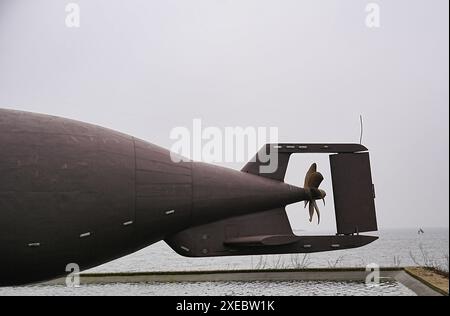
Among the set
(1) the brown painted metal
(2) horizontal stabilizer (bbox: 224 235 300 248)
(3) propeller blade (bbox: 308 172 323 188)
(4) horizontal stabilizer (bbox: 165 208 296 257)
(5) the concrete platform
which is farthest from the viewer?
(5) the concrete platform

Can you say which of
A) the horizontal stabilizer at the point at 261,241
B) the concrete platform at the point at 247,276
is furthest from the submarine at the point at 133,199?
the concrete platform at the point at 247,276

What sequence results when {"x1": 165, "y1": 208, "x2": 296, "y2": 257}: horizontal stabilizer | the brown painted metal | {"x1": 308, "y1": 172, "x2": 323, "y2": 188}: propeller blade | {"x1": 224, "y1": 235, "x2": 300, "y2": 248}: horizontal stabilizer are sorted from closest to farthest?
{"x1": 224, "y1": 235, "x2": 300, "y2": 248}: horizontal stabilizer < {"x1": 165, "y1": 208, "x2": 296, "y2": 257}: horizontal stabilizer < the brown painted metal < {"x1": 308, "y1": 172, "x2": 323, "y2": 188}: propeller blade

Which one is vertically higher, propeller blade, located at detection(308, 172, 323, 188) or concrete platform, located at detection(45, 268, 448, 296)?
propeller blade, located at detection(308, 172, 323, 188)

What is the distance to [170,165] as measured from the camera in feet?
22.4

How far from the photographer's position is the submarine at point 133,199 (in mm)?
5746

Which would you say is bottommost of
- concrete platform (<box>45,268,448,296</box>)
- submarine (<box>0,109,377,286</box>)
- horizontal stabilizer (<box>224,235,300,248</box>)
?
concrete platform (<box>45,268,448,296</box>)

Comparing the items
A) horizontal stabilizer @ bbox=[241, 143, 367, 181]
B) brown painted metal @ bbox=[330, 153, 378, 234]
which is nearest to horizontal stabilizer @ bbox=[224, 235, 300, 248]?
brown painted metal @ bbox=[330, 153, 378, 234]

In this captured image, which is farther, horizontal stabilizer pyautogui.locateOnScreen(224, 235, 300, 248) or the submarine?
horizontal stabilizer pyautogui.locateOnScreen(224, 235, 300, 248)

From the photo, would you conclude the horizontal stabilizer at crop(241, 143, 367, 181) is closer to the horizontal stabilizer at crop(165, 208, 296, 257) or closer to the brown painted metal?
the brown painted metal

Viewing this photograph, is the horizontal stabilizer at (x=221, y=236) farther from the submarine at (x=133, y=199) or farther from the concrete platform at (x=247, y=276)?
the concrete platform at (x=247, y=276)

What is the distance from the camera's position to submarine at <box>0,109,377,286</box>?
18.9 feet
